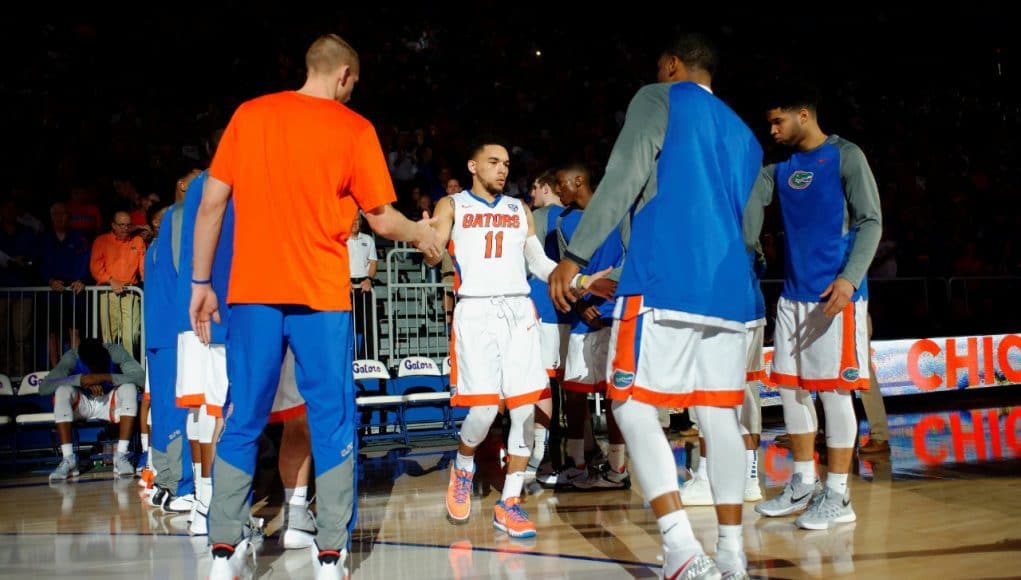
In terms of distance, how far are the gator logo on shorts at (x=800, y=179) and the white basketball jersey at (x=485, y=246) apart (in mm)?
1563

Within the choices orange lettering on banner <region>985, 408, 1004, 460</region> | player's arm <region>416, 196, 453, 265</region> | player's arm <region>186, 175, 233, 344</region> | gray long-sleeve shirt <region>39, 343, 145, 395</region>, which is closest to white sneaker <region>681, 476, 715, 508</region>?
player's arm <region>416, 196, 453, 265</region>

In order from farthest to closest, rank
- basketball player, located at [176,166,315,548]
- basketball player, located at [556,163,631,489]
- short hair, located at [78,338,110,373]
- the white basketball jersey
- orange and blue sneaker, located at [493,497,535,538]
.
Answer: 1. short hair, located at [78,338,110,373]
2. basketball player, located at [556,163,631,489]
3. the white basketball jersey
4. orange and blue sneaker, located at [493,497,535,538]
5. basketball player, located at [176,166,315,548]

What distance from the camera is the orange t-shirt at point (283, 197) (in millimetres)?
3359

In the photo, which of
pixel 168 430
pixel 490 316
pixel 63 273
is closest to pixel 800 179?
pixel 490 316

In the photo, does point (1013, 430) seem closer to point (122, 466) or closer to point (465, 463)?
point (465, 463)

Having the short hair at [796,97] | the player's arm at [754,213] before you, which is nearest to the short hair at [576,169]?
the player's arm at [754,213]

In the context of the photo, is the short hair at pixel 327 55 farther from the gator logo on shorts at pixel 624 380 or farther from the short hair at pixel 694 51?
the gator logo on shorts at pixel 624 380

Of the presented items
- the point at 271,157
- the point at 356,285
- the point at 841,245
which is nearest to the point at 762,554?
the point at 841,245

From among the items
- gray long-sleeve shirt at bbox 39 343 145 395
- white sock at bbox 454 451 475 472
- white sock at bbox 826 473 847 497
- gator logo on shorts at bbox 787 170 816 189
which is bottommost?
white sock at bbox 826 473 847 497

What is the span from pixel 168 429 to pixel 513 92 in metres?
12.2

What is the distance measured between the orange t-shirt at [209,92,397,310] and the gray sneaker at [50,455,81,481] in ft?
17.2

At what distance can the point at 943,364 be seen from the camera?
11180 mm

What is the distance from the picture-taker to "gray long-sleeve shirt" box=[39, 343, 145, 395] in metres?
8.12

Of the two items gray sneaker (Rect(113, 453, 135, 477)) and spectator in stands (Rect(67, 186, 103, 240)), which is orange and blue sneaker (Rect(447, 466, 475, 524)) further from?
spectator in stands (Rect(67, 186, 103, 240))
